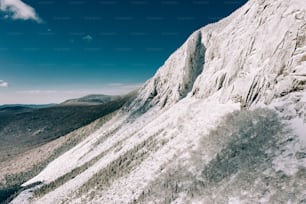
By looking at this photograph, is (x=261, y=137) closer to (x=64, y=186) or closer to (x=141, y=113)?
Answer: (x=64, y=186)

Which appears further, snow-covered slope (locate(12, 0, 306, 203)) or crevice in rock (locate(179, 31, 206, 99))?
crevice in rock (locate(179, 31, 206, 99))

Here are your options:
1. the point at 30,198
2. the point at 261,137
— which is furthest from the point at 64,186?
the point at 261,137

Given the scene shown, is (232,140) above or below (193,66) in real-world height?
below

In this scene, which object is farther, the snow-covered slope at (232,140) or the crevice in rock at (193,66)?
the crevice in rock at (193,66)

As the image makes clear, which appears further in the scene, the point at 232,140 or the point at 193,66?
the point at 193,66

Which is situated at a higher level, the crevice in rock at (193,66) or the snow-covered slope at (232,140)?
the crevice in rock at (193,66)

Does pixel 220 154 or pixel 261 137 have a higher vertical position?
pixel 261 137

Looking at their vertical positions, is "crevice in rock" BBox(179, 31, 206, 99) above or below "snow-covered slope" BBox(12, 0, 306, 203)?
above

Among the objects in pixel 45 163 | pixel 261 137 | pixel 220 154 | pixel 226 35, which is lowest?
pixel 45 163
